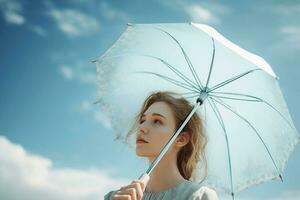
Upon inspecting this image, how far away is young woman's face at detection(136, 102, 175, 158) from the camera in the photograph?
187 inches

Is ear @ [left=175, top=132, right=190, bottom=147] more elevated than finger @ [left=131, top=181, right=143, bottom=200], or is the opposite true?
ear @ [left=175, top=132, right=190, bottom=147]

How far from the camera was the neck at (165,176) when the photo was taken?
476 cm

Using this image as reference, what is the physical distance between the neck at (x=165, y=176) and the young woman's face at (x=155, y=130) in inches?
5.7

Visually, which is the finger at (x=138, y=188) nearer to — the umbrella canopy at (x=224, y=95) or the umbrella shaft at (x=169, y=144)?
the umbrella shaft at (x=169, y=144)

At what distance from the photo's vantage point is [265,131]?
5250 mm

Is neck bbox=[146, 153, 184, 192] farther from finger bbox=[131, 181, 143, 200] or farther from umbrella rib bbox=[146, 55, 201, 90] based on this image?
finger bbox=[131, 181, 143, 200]

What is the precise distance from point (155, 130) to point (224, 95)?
2.90ft

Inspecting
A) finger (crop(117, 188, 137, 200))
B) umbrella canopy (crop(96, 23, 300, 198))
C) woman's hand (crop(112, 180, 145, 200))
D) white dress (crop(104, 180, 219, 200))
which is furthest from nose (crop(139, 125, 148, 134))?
finger (crop(117, 188, 137, 200))

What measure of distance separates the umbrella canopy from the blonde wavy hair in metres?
0.08

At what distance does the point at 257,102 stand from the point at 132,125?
4.65ft

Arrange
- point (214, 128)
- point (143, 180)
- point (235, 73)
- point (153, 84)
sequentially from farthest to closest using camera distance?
point (153, 84) < point (214, 128) < point (235, 73) < point (143, 180)

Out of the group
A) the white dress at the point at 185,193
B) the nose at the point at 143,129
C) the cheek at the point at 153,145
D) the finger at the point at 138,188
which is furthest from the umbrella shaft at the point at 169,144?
the finger at the point at 138,188

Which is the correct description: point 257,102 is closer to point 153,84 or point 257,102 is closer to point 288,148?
point 288,148

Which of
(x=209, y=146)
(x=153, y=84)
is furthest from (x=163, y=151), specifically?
(x=153, y=84)
